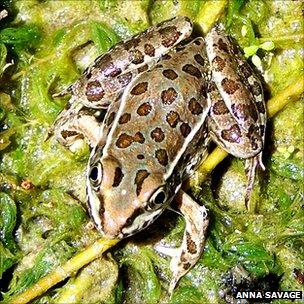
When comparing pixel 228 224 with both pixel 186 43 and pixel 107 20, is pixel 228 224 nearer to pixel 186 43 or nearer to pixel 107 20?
pixel 186 43

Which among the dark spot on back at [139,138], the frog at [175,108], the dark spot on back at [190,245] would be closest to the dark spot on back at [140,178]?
the frog at [175,108]

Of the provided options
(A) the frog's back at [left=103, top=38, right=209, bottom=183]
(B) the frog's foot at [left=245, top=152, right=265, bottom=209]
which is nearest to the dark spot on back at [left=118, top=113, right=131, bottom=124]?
(A) the frog's back at [left=103, top=38, right=209, bottom=183]

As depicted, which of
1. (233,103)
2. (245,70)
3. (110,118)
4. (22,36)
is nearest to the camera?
(110,118)

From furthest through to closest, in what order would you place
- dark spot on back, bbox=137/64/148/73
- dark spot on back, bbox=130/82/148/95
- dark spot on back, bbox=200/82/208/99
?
1. dark spot on back, bbox=137/64/148/73
2. dark spot on back, bbox=200/82/208/99
3. dark spot on back, bbox=130/82/148/95

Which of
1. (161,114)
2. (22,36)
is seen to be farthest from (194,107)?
(22,36)

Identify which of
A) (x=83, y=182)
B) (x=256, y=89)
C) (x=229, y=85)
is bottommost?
(x=83, y=182)

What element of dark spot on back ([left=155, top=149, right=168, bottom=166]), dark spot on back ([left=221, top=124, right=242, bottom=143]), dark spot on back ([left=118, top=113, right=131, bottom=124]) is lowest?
dark spot on back ([left=221, top=124, right=242, bottom=143])

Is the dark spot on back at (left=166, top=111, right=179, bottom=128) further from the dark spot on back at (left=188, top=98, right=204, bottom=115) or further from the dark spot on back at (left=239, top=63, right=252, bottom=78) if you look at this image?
the dark spot on back at (left=239, top=63, right=252, bottom=78)

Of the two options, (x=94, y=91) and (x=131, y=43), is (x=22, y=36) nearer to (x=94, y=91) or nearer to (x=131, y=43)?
(x=94, y=91)
